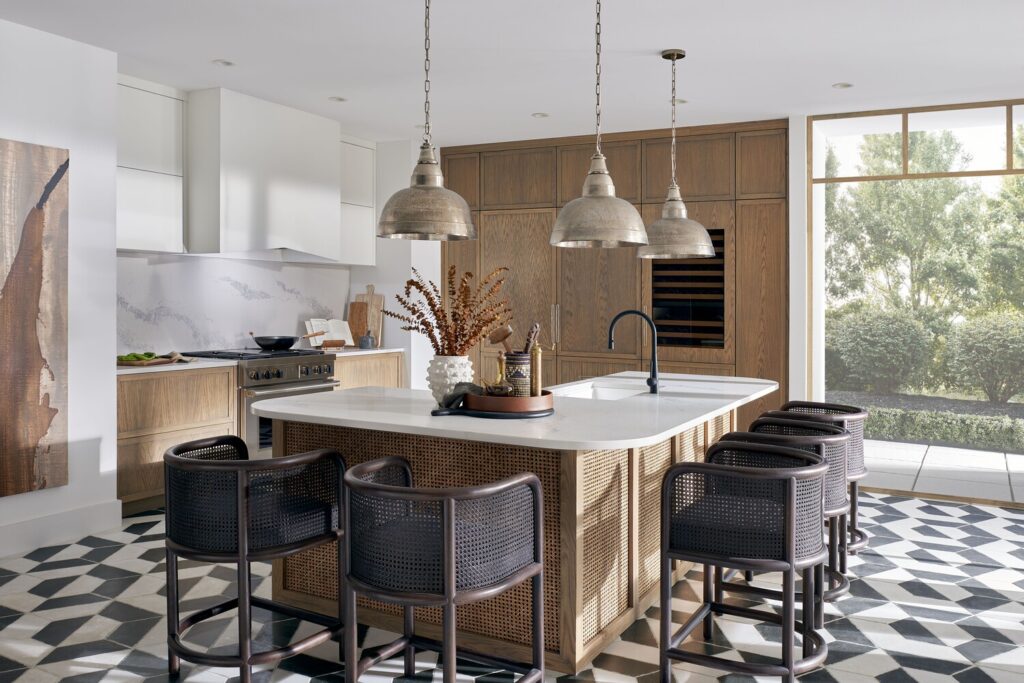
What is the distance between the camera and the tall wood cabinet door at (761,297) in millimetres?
6160

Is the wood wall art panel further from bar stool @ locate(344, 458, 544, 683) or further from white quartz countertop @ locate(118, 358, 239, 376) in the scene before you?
bar stool @ locate(344, 458, 544, 683)

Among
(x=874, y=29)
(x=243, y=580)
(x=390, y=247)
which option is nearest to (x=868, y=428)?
(x=390, y=247)

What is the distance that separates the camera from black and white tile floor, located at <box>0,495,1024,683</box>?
290cm

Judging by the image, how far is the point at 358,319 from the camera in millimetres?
7160

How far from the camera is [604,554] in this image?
10.1 feet

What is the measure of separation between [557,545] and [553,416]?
48cm

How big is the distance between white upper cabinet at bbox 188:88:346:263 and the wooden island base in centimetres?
252

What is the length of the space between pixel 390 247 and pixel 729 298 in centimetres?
282

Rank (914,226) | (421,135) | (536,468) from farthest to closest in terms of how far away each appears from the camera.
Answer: (914,226) → (421,135) → (536,468)

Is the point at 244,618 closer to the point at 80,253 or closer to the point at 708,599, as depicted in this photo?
the point at 708,599

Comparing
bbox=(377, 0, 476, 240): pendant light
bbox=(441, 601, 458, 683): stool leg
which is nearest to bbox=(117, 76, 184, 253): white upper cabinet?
bbox=(377, 0, 476, 240): pendant light

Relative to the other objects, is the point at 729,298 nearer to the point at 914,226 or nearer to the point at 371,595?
the point at 371,595

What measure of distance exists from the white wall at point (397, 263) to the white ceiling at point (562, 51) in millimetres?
957

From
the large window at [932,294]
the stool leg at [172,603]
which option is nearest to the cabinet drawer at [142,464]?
the stool leg at [172,603]
